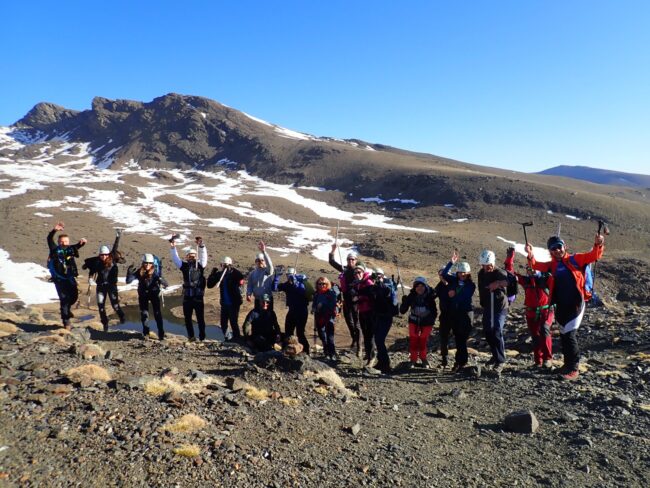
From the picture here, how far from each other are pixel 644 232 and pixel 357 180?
54648mm

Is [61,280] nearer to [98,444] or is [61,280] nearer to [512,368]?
[98,444]

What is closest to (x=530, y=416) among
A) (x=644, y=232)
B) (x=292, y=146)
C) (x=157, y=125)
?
(x=644, y=232)

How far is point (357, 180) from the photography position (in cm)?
9419

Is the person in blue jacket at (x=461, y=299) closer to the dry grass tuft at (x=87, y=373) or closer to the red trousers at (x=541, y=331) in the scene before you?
the red trousers at (x=541, y=331)

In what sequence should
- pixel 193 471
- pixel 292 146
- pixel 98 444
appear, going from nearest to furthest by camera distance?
1. pixel 193 471
2. pixel 98 444
3. pixel 292 146

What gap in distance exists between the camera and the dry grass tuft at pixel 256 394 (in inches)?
277

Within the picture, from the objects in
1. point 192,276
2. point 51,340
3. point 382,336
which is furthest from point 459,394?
point 51,340

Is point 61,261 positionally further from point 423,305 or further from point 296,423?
point 423,305

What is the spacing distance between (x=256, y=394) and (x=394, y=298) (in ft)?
12.8

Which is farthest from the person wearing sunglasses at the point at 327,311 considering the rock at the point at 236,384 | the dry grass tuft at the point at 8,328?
the dry grass tuft at the point at 8,328

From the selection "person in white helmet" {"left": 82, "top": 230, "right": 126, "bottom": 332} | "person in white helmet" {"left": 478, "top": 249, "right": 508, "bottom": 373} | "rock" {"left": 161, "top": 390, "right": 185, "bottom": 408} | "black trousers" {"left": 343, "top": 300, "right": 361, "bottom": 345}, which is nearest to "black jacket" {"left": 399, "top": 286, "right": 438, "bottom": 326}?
"person in white helmet" {"left": 478, "top": 249, "right": 508, "bottom": 373}

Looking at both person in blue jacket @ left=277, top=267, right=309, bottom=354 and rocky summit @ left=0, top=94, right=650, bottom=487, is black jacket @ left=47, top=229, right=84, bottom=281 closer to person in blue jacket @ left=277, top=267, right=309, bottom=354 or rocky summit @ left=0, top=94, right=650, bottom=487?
rocky summit @ left=0, top=94, right=650, bottom=487

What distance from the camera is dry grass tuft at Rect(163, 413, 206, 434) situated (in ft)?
17.9

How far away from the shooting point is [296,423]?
6246mm
